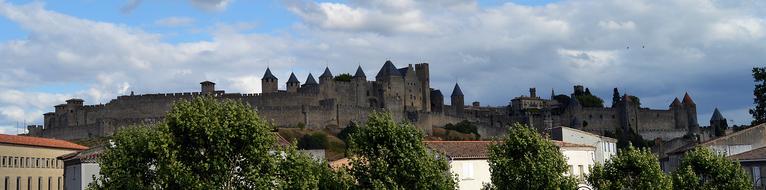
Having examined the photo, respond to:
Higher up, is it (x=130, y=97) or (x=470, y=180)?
(x=130, y=97)

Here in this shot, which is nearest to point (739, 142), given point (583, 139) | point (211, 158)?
point (583, 139)

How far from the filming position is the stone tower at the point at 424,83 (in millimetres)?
167625

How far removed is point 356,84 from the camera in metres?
161

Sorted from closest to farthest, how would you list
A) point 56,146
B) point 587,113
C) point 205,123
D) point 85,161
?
point 205,123 < point 85,161 < point 56,146 < point 587,113

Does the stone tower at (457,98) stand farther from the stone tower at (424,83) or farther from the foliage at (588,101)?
the foliage at (588,101)

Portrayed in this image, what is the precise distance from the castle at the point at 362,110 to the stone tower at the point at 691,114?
186 mm

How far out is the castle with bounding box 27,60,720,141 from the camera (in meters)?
150

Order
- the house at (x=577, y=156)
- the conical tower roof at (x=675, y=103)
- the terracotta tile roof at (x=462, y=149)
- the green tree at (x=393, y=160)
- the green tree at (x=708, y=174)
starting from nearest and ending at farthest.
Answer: the green tree at (x=393, y=160)
the green tree at (x=708, y=174)
the terracotta tile roof at (x=462, y=149)
the house at (x=577, y=156)
the conical tower roof at (x=675, y=103)

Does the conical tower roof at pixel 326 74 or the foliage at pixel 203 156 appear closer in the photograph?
the foliage at pixel 203 156

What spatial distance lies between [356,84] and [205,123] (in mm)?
124115

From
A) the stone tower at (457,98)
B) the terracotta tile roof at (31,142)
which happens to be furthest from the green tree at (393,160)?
the stone tower at (457,98)

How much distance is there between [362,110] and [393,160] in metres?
113

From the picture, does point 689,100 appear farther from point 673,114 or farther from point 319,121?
point 319,121

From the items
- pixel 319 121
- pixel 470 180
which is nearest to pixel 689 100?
pixel 319 121
